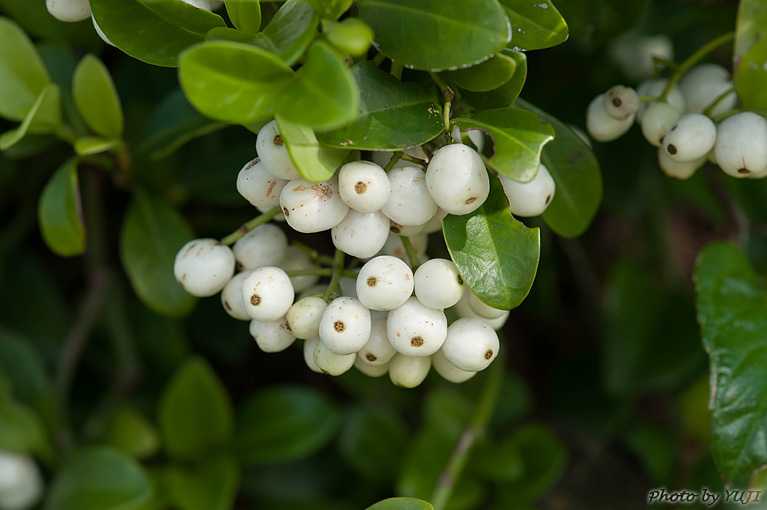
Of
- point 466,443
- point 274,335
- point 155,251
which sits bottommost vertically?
point 466,443

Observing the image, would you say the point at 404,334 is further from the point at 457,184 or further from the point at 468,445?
the point at 468,445

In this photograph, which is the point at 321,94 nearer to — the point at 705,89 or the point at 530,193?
the point at 530,193

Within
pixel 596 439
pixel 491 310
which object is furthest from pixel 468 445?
pixel 491 310

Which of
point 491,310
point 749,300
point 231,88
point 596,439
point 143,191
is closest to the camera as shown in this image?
point 231,88

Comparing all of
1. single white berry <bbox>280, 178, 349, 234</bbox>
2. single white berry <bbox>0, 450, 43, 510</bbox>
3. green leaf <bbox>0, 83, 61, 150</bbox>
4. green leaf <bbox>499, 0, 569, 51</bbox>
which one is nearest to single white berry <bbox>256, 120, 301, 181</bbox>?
single white berry <bbox>280, 178, 349, 234</bbox>

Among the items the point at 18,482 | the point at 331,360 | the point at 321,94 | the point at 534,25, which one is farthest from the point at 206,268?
the point at 18,482

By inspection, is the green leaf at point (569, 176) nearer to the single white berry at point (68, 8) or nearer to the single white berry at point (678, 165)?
the single white berry at point (678, 165)

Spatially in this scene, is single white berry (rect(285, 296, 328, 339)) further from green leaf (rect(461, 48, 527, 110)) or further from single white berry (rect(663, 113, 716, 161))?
single white berry (rect(663, 113, 716, 161))
